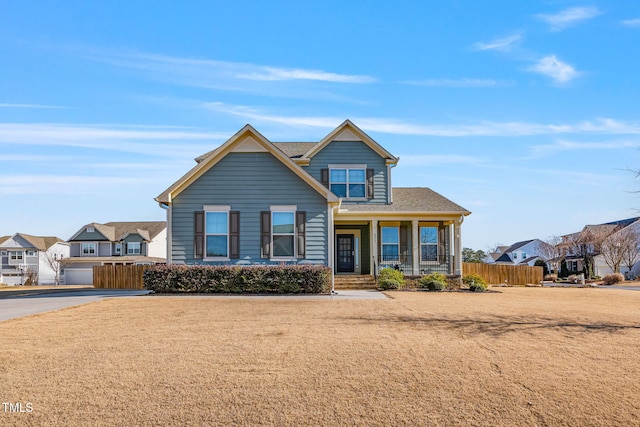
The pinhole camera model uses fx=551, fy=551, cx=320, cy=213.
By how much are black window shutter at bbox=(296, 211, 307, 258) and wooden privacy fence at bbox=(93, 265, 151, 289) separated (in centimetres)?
1461

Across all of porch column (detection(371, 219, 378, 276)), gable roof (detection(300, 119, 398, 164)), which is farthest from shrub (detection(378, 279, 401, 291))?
gable roof (detection(300, 119, 398, 164))

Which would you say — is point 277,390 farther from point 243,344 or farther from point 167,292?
point 167,292

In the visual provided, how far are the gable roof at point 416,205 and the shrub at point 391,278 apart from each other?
2904 millimetres

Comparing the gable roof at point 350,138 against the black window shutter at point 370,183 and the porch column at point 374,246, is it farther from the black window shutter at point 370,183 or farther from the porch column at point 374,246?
the porch column at point 374,246

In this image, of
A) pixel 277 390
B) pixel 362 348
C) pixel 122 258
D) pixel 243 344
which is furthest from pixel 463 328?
pixel 122 258

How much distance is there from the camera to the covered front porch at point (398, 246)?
2617 cm

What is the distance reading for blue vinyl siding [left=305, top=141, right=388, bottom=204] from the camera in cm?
2633

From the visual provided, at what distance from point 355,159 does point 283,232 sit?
6.93 meters

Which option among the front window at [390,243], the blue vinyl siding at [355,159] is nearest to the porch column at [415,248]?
the front window at [390,243]

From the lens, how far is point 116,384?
274 inches

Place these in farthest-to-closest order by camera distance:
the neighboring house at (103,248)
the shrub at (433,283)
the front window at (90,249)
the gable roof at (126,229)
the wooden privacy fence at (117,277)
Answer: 1. the gable roof at (126,229)
2. the front window at (90,249)
3. the neighboring house at (103,248)
4. the wooden privacy fence at (117,277)
5. the shrub at (433,283)

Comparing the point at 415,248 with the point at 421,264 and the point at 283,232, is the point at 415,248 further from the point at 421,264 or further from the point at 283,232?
the point at 283,232

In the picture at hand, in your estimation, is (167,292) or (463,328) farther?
(167,292)

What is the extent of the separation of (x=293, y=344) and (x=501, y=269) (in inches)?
1101
